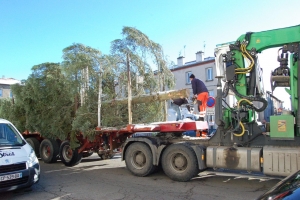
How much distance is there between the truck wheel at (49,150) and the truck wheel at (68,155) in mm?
437

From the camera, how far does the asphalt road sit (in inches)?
245

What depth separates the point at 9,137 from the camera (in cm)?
714

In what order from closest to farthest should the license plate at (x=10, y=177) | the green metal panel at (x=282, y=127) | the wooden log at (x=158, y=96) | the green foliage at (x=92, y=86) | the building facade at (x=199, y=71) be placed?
1. the license plate at (x=10, y=177)
2. the green metal panel at (x=282, y=127)
3. the wooden log at (x=158, y=96)
4. the green foliage at (x=92, y=86)
5. the building facade at (x=199, y=71)

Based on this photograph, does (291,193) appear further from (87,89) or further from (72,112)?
(72,112)

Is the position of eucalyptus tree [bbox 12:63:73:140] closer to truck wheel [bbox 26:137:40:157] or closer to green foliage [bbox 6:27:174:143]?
green foliage [bbox 6:27:174:143]

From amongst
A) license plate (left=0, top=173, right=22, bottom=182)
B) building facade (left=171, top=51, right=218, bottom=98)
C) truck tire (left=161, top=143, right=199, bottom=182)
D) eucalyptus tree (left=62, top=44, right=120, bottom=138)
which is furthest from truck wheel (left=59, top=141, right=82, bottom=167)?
building facade (left=171, top=51, right=218, bottom=98)

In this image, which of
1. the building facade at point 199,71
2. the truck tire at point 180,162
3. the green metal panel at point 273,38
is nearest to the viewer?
the green metal panel at point 273,38

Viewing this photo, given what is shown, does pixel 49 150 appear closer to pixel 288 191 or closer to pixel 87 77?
pixel 87 77

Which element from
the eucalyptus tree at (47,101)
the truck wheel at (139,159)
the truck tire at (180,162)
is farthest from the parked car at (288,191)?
the eucalyptus tree at (47,101)

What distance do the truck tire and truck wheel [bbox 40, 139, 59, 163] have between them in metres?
5.07

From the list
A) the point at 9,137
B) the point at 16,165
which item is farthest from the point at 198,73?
the point at 16,165

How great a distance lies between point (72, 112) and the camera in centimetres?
1040

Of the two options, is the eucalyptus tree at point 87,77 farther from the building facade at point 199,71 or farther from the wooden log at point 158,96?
the building facade at point 199,71

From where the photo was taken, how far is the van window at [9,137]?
22.5 ft
